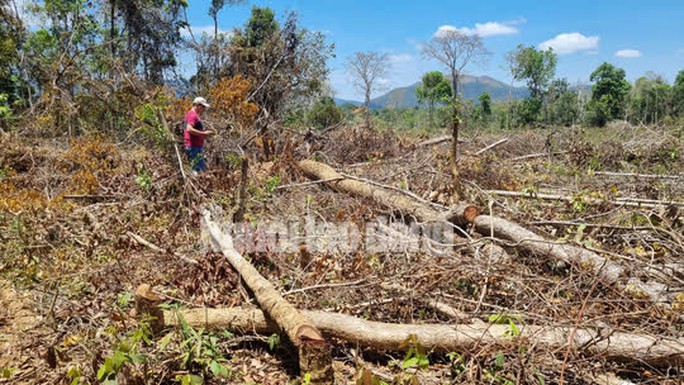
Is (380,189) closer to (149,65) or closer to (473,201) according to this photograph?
(473,201)

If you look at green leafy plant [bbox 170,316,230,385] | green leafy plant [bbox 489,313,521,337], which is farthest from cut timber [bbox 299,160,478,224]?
green leafy plant [bbox 170,316,230,385]

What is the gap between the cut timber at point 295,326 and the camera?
6.95 ft

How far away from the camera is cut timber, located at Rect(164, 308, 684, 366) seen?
2.22m

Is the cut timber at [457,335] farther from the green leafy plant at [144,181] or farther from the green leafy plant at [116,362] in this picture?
the green leafy plant at [144,181]

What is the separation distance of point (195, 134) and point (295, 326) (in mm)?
4138

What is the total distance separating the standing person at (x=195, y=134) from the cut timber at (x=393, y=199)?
5.58 ft

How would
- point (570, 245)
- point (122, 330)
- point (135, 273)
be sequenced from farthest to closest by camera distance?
1. point (135, 273)
2. point (570, 245)
3. point (122, 330)

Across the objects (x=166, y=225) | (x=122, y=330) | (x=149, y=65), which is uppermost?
(x=149, y=65)

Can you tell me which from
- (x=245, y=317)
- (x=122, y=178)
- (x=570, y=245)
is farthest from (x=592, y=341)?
(x=122, y=178)

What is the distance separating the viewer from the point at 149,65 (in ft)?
63.7

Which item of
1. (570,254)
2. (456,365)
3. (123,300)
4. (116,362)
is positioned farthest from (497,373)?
(123,300)

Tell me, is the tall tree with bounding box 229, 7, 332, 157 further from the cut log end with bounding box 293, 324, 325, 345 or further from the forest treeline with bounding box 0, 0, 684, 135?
the cut log end with bounding box 293, 324, 325, 345

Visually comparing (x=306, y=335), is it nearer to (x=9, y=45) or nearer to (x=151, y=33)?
(x=9, y=45)

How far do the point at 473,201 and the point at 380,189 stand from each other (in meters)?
1.19
